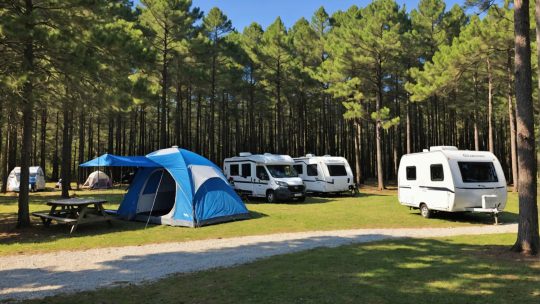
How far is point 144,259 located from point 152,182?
6.40 m

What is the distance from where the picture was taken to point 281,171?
777 inches

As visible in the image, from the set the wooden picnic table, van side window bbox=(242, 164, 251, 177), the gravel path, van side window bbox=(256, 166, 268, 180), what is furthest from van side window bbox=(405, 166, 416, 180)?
the wooden picnic table

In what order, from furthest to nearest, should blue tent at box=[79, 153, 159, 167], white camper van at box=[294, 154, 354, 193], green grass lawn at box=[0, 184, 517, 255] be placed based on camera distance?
white camper van at box=[294, 154, 354, 193] < blue tent at box=[79, 153, 159, 167] < green grass lawn at box=[0, 184, 517, 255]

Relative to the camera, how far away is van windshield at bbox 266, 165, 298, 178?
1938cm

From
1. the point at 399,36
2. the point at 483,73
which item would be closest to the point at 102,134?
the point at 399,36

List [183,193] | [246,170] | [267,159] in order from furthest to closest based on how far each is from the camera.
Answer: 1. [246,170]
2. [267,159]
3. [183,193]

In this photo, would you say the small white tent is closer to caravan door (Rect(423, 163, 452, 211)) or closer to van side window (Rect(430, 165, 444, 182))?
caravan door (Rect(423, 163, 452, 211))

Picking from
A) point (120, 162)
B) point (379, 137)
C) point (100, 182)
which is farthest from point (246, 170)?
point (100, 182)

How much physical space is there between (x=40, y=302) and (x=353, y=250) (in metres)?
5.44

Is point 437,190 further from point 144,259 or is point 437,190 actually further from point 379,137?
point 379,137

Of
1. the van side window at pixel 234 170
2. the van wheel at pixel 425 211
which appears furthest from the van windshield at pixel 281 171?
the van wheel at pixel 425 211

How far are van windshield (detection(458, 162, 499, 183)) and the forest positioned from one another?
4538 mm

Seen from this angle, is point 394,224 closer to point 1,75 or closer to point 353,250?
point 353,250

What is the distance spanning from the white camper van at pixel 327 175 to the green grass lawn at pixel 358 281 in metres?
14.1
